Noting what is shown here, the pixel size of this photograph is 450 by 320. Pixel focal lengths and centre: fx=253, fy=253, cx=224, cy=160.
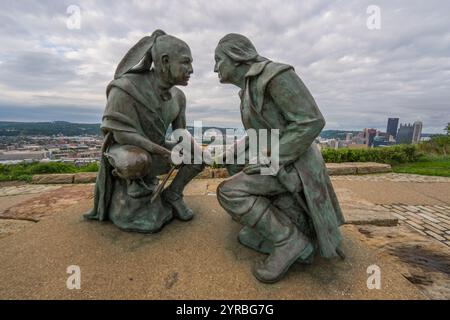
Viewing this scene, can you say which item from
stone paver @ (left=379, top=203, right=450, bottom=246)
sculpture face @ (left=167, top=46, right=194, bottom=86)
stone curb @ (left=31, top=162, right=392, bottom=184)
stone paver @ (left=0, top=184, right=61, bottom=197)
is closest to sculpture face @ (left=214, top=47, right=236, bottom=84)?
sculpture face @ (left=167, top=46, right=194, bottom=86)

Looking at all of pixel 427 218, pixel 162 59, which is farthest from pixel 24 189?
pixel 427 218

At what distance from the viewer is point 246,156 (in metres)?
2.27

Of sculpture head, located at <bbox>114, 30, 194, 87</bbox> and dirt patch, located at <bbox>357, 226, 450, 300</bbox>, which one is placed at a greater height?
sculpture head, located at <bbox>114, 30, 194, 87</bbox>

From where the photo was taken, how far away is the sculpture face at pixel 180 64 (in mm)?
2217

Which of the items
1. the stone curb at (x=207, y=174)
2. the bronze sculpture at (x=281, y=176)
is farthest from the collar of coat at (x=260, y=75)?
the stone curb at (x=207, y=174)

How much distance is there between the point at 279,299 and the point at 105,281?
1203 mm

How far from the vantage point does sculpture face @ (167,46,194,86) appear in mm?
2217

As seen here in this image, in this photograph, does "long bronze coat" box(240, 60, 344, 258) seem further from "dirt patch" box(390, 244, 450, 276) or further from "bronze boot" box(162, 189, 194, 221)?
"bronze boot" box(162, 189, 194, 221)

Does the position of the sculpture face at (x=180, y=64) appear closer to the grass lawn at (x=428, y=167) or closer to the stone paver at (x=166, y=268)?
the stone paver at (x=166, y=268)

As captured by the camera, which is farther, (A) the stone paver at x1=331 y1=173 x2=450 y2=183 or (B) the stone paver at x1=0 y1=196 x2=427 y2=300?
(A) the stone paver at x1=331 y1=173 x2=450 y2=183

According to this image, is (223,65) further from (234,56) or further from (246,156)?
(246,156)

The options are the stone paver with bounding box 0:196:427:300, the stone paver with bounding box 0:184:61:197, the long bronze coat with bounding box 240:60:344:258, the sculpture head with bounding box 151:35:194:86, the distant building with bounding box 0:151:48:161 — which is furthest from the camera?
the distant building with bounding box 0:151:48:161

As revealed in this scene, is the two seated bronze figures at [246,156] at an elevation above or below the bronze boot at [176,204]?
above
